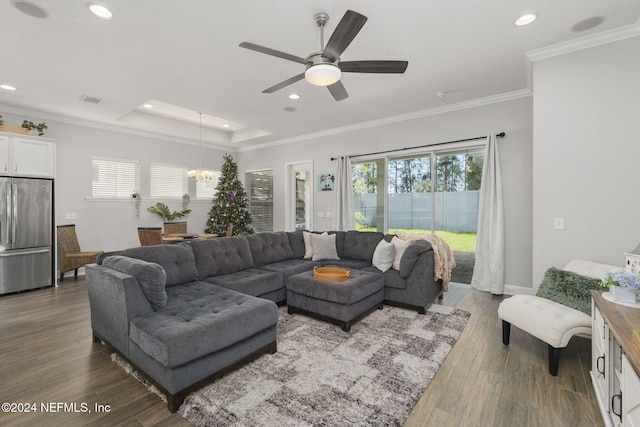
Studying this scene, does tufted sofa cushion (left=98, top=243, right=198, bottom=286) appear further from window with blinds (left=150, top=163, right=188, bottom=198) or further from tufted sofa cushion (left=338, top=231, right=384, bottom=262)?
window with blinds (left=150, top=163, right=188, bottom=198)

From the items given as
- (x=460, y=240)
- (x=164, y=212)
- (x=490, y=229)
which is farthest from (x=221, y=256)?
(x=490, y=229)

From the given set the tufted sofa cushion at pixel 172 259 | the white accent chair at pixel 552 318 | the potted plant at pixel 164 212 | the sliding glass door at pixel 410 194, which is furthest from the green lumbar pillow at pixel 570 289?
the potted plant at pixel 164 212

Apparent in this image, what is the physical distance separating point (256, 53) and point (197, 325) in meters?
2.71

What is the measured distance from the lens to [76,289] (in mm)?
4637

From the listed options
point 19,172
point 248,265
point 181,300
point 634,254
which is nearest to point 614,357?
point 634,254

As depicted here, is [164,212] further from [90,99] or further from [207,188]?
[90,99]

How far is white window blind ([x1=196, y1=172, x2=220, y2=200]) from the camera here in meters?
7.42

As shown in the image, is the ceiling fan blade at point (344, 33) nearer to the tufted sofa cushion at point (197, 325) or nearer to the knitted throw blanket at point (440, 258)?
the tufted sofa cushion at point (197, 325)

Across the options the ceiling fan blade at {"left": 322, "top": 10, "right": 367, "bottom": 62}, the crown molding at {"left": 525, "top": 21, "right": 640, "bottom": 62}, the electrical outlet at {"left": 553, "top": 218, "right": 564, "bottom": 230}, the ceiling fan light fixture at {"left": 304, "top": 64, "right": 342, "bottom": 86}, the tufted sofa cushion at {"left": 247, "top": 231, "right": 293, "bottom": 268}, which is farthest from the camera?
the tufted sofa cushion at {"left": 247, "top": 231, "right": 293, "bottom": 268}

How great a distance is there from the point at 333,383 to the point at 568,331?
1811 millimetres

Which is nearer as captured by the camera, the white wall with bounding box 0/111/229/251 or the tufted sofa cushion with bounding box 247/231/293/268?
the tufted sofa cushion with bounding box 247/231/293/268

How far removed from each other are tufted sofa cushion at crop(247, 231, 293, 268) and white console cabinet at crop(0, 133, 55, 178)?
3655 mm

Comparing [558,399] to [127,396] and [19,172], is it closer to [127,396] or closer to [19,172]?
[127,396]

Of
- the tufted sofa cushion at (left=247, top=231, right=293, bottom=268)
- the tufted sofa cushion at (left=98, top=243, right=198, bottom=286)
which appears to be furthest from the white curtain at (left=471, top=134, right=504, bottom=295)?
the tufted sofa cushion at (left=98, top=243, right=198, bottom=286)
